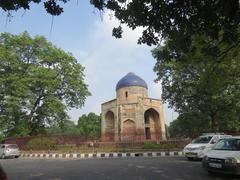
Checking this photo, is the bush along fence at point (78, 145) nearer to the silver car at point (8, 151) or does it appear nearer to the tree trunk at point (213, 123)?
the silver car at point (8, 151)

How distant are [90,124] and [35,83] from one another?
44341 millimetres

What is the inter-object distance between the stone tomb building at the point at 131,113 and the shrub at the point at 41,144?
15.1 meters

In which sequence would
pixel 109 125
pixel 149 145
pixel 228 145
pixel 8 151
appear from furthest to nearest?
pixel 109 125, pixel 8 151, pixel 149 145, pixel 228 145

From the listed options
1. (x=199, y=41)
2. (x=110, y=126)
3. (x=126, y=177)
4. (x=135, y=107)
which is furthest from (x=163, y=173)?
(x=110, y=126)

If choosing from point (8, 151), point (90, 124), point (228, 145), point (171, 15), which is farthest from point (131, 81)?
point (171, 15)

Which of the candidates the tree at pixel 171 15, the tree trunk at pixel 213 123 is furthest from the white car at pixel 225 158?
the tree trunk at pixel 213 123

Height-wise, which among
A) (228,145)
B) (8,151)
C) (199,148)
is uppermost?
(8,151)

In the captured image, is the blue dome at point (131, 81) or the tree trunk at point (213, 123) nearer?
the tree trunk at point (213, 123)

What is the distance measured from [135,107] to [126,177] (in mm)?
36610

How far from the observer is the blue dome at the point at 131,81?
49719 mm

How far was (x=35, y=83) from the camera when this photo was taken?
36781 mm

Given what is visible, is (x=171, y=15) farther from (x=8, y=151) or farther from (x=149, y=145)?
(x=8, y=151)

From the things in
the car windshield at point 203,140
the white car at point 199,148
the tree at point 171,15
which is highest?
the tree at point 171,15

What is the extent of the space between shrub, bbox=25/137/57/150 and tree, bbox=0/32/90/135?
483cm
